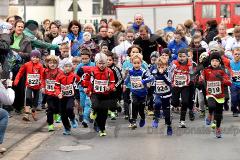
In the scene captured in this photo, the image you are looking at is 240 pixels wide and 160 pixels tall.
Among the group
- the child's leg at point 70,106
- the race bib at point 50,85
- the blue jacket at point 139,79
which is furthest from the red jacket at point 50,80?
the blue jacket at point 139,79

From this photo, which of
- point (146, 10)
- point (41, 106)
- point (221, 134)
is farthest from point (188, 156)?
point (146, 10)

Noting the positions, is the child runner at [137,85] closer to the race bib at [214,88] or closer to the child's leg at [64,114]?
the race bib at [214,88]

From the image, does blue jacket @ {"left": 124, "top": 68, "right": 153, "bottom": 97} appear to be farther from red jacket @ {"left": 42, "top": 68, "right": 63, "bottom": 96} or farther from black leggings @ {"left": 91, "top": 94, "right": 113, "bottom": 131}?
red jacket @ {"left": 42, "top": 68, "right": 63, "bottom": 96}

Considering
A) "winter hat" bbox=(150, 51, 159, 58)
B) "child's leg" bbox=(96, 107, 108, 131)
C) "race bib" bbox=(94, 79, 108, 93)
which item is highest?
"winter hat" bbox=(150, 51, 159, 58)

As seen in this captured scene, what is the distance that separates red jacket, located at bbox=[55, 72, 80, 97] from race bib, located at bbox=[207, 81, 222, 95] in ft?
8.36

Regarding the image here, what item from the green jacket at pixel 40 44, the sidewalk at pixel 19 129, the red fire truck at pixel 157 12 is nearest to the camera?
the sidewalk at pixel 19 129

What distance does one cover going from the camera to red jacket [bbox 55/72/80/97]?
13623mm

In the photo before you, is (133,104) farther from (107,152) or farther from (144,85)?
(107,152)

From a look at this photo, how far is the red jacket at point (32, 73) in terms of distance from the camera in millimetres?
15117

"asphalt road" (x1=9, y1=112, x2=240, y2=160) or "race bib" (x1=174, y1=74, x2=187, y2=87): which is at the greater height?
"race bib" (x1=174, y1=74, x2=187, y2=87)

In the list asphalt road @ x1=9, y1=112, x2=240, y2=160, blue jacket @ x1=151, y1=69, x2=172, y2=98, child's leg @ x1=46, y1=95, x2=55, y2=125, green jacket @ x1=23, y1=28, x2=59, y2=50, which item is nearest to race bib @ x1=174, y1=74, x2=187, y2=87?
asphalt road @ x1=9, y1=112, x2=240, y2=160

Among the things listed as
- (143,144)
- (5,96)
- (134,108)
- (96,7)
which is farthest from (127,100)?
(96,7)

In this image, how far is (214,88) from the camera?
13.4 m

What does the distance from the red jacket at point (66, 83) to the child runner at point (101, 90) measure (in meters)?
0.36
